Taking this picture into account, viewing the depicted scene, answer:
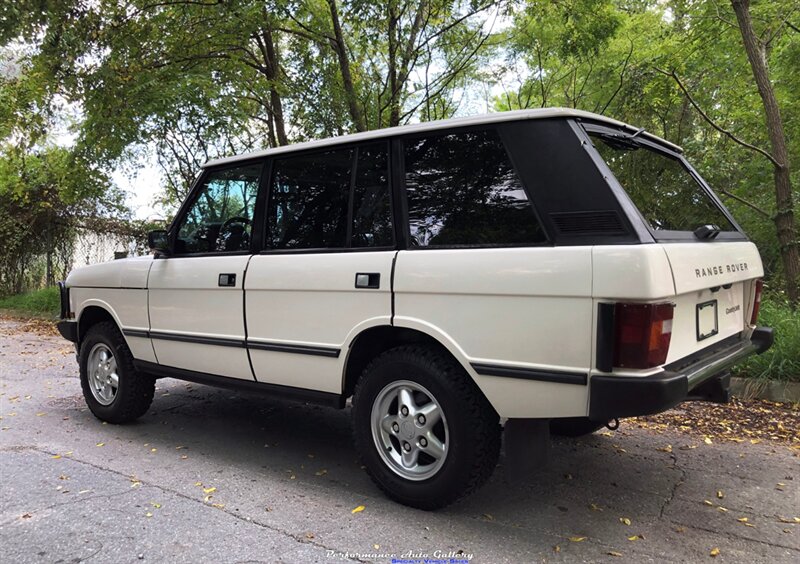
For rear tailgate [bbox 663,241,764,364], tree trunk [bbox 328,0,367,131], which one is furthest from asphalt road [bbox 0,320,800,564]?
tree trunk [bbox 328,0,367,131]

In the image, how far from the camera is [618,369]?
2449 mm

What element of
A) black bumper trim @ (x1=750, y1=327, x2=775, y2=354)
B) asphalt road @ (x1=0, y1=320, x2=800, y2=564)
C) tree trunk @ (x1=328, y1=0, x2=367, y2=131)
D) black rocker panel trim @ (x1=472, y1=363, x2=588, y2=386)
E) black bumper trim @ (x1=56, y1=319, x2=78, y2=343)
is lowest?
asphalt road @ (x1=0, y1=320, x2=800, y2=564)

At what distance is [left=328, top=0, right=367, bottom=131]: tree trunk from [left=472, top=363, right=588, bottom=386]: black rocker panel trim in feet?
22.5

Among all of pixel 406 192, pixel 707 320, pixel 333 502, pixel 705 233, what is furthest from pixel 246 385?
pixel 705 233

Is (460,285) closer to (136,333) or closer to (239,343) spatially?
(239,343)

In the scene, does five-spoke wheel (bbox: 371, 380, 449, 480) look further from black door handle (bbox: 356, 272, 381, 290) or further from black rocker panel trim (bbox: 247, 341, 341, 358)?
black door handle (bbox: 356, 272, 381, 290)

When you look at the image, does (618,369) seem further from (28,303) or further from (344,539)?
(28,303)

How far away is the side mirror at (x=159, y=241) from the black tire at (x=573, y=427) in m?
3.08

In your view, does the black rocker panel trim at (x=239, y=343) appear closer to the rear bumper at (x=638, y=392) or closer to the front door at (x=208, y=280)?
the front door at (x=208, y=280)

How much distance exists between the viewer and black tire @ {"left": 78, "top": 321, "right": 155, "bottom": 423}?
4.59 metres

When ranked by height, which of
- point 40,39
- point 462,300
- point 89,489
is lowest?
point 89,489

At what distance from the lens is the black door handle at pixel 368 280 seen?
10.3 feet

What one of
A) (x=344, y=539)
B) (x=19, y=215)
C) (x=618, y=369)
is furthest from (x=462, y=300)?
(x=19, y=215)

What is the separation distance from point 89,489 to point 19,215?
567 inches
